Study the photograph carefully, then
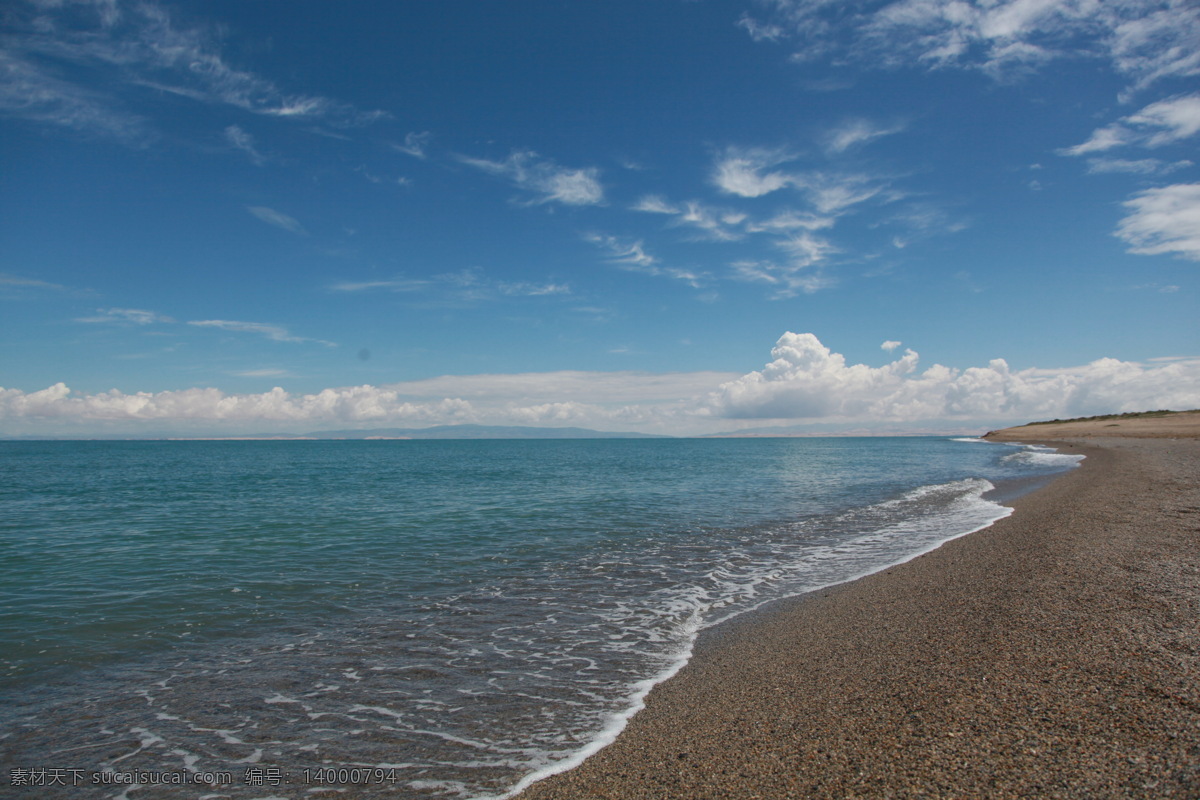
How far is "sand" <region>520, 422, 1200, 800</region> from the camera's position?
4.73 meters

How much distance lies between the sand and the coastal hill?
78513mm

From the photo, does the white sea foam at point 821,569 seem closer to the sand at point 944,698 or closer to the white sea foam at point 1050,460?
the sand at point 944,698

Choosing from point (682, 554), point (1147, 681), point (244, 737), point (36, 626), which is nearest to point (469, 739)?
point (244, 737)

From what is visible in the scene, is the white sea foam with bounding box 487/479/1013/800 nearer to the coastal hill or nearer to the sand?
the sand

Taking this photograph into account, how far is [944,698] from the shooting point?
620cm

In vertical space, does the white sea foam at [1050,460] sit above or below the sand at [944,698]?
below

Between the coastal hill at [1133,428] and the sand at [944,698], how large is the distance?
7851cm

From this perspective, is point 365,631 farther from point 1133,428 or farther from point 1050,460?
point 1133,428

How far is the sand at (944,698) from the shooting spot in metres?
4.73

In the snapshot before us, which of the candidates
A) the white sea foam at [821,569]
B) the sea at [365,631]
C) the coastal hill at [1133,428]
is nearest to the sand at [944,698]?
the white sea foam at [821,569]

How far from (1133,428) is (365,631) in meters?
116

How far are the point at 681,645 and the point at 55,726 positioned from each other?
8.84 metres

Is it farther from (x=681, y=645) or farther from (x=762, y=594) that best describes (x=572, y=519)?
(x=681, y=645)

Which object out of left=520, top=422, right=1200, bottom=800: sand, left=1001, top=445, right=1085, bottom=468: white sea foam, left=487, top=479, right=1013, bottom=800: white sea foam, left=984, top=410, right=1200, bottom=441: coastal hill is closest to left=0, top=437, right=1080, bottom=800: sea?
left=487, top=479, right=1013, bottom=800: white sea foam
